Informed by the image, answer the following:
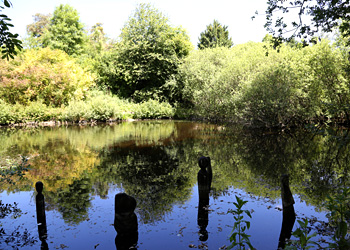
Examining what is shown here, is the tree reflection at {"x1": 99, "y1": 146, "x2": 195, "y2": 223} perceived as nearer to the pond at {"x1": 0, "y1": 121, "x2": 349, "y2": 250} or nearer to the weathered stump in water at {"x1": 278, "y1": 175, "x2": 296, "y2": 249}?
the pond at {"x1": 0, "y1": 121, "x2": 349, "y2": 250}

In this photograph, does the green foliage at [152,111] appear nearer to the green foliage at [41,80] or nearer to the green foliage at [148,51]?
the green foliage at [148,51]

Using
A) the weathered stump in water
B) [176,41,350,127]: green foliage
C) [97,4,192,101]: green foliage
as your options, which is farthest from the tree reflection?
[97,4,192,101]: green foliage

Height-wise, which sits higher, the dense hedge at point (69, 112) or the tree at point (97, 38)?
the tree at point (97, 38)

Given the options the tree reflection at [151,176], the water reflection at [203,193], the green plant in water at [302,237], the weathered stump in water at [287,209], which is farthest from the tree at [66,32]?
the green plant in water at [302,237]

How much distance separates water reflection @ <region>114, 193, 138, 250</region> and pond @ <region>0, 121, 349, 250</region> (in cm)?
18

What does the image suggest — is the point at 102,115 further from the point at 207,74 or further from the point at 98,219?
the point at 98,219

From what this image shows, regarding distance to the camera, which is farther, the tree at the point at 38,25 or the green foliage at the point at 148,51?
the tree at the point at 38,25

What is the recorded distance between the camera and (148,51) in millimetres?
32156

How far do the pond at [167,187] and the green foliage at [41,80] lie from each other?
13260 mm

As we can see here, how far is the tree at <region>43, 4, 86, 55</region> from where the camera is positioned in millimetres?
39906

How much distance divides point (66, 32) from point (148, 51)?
644 inches

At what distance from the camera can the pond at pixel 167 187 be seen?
5.40 m

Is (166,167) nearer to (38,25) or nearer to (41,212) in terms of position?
(41,212)

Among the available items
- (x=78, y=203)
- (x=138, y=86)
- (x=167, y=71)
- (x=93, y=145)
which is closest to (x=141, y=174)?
(x=78, y=203)
